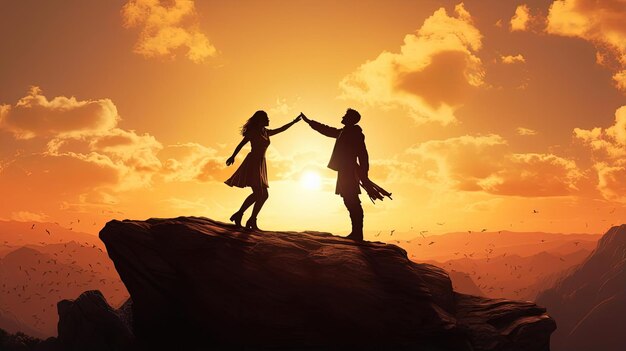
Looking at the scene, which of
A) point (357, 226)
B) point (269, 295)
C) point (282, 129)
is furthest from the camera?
point (282, 129)

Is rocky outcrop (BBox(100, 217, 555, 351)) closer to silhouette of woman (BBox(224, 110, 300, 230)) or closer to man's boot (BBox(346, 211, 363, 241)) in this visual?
man's boot (BBox(346, 211, 363, 241))

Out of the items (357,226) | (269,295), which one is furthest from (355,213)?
(269,295)

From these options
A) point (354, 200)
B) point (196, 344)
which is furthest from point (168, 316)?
point (354, 200)

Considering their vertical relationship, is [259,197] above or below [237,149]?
below

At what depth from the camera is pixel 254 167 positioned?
1511cm

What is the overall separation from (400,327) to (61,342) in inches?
904

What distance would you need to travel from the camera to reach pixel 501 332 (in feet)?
47.1

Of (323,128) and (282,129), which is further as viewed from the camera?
(282,129)

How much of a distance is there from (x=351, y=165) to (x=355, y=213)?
1663 millimetres

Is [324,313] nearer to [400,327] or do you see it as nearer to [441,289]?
[400,327]

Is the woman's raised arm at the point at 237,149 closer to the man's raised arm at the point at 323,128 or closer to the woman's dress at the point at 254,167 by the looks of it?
the woman's dress at the point at 254,167

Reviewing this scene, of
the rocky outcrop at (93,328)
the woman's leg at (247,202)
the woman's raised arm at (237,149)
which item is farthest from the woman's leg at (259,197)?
the rocky outcrop at (93,328)

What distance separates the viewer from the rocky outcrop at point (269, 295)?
12797 mm

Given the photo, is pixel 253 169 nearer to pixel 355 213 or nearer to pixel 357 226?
pixel 355 213
